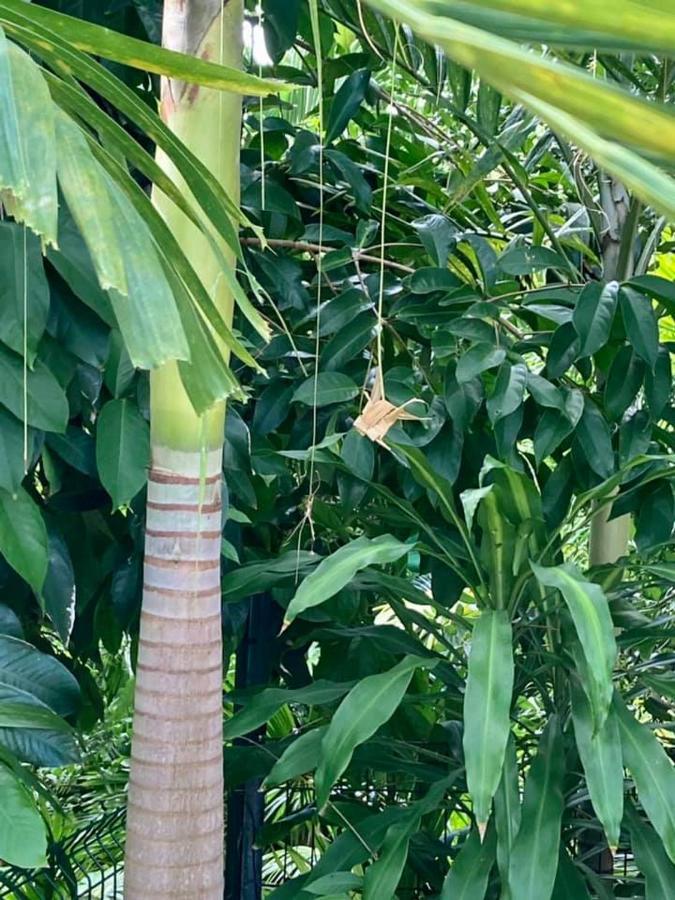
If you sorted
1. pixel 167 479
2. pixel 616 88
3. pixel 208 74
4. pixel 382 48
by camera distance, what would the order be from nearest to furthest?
pixel 616 88
pixel 208 74
pixel 167 479
pixel 382 48

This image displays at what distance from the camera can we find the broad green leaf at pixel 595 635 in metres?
1.04

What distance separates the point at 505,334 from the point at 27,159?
1053 millimetres

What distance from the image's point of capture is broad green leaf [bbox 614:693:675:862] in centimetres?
112

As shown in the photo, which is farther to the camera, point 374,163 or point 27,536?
point 374,163

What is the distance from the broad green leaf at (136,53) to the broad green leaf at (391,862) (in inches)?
34.8

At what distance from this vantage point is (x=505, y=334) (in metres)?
1.48

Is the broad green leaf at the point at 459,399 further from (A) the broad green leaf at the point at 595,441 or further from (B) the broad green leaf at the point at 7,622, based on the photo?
(B) the broad green leaf at the point at 7,622

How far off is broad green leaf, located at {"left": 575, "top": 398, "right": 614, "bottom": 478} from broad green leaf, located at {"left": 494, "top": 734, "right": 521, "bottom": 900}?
0.40 meters

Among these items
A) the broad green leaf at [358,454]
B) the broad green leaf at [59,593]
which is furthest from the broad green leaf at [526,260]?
the broad green leaf at [59,593]

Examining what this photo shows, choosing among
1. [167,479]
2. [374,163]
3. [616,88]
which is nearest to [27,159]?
[616,88]

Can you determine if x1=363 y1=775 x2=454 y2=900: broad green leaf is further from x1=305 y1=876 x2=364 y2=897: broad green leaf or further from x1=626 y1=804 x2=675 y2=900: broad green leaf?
x1=626 y1=804 x2=675 y2=900: broad green leaf

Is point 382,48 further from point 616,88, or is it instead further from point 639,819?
point 616,88

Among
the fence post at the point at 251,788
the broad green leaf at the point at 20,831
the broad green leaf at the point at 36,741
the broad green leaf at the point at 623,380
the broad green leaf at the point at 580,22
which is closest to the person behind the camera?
the broad green leaf at the point at 580,22

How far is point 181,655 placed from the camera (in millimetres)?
957
